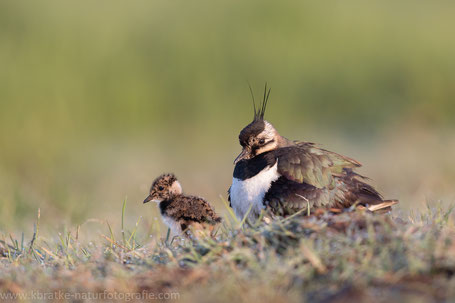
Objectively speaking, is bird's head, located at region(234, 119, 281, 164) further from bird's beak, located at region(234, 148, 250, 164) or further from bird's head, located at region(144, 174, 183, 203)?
bird's head, located at region(144, 174, 183, 203)

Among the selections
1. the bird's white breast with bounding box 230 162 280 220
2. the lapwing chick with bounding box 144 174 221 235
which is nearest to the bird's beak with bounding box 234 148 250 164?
the bird's white breast with bounding box 230 162 280 220

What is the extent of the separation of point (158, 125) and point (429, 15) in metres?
6.29

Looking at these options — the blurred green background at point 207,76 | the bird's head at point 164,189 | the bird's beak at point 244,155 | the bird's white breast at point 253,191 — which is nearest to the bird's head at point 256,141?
the bird's beak at point 244,155

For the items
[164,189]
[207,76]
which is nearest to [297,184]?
[164,189]

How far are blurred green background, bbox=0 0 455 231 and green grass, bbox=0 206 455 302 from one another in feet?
23.8

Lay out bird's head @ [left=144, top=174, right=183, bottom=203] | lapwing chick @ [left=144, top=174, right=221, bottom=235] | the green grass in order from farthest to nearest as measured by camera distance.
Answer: bird's head @ [left=144, top=174, right=183, bottom=203], lapwing chick @ [left=144, top=174, right=221, bottom=235], the green grass

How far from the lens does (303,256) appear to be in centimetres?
341

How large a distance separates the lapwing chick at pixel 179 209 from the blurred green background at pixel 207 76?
5410mm

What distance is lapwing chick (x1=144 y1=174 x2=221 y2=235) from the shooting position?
5.25m

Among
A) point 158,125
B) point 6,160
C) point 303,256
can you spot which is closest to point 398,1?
point 158,125

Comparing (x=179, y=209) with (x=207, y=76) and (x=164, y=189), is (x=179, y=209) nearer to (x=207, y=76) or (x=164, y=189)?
(x=164, y=189)

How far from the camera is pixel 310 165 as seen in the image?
4.80m

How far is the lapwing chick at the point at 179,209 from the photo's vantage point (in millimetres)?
5254

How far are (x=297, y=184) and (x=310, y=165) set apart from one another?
0.59ft
